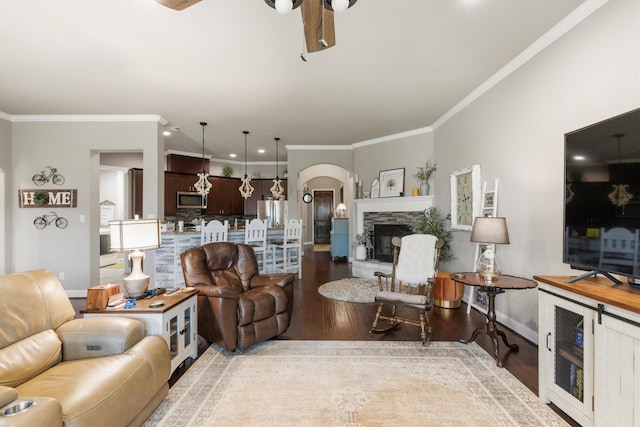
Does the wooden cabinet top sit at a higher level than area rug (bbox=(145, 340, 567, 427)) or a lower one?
higher

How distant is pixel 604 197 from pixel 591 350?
2.88 ft

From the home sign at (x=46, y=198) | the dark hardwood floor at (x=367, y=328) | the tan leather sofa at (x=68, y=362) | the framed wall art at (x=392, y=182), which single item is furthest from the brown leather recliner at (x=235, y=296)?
the framed wall art at (x=392, y=182)

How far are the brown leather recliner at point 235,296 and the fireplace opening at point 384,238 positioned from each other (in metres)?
3.29

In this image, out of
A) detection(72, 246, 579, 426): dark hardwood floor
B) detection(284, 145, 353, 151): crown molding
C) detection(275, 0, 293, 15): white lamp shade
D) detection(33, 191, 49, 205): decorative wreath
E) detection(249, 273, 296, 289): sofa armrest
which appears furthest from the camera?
detection(284, 145, 353, 151): crown molding

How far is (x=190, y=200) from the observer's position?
7.82 m

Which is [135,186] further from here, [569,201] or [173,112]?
[569,201]

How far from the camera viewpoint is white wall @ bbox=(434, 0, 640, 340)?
2104mm

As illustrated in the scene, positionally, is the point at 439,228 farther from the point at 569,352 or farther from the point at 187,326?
the point at 187,326

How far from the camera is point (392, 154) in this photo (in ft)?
20.3

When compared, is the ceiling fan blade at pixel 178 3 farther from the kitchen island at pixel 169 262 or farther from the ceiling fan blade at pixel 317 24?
the kitchen island at pixel 169 262

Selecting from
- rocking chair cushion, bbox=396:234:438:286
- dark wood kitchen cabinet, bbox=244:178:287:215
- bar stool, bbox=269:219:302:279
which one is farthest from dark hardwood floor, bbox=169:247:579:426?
dark wood kitchen cabinet, bbox=244:178:287:215

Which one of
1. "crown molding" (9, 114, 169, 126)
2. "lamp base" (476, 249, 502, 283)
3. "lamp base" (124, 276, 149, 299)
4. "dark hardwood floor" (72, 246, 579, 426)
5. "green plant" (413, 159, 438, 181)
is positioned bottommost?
"dark hardwood floor" (72, 246, 579, 426)

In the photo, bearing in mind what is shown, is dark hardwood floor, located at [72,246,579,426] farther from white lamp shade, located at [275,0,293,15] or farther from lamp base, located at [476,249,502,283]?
white lamp shade, located at [275,0,293,15]

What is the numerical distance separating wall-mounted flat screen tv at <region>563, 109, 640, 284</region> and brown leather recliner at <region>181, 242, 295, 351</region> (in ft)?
8.03
